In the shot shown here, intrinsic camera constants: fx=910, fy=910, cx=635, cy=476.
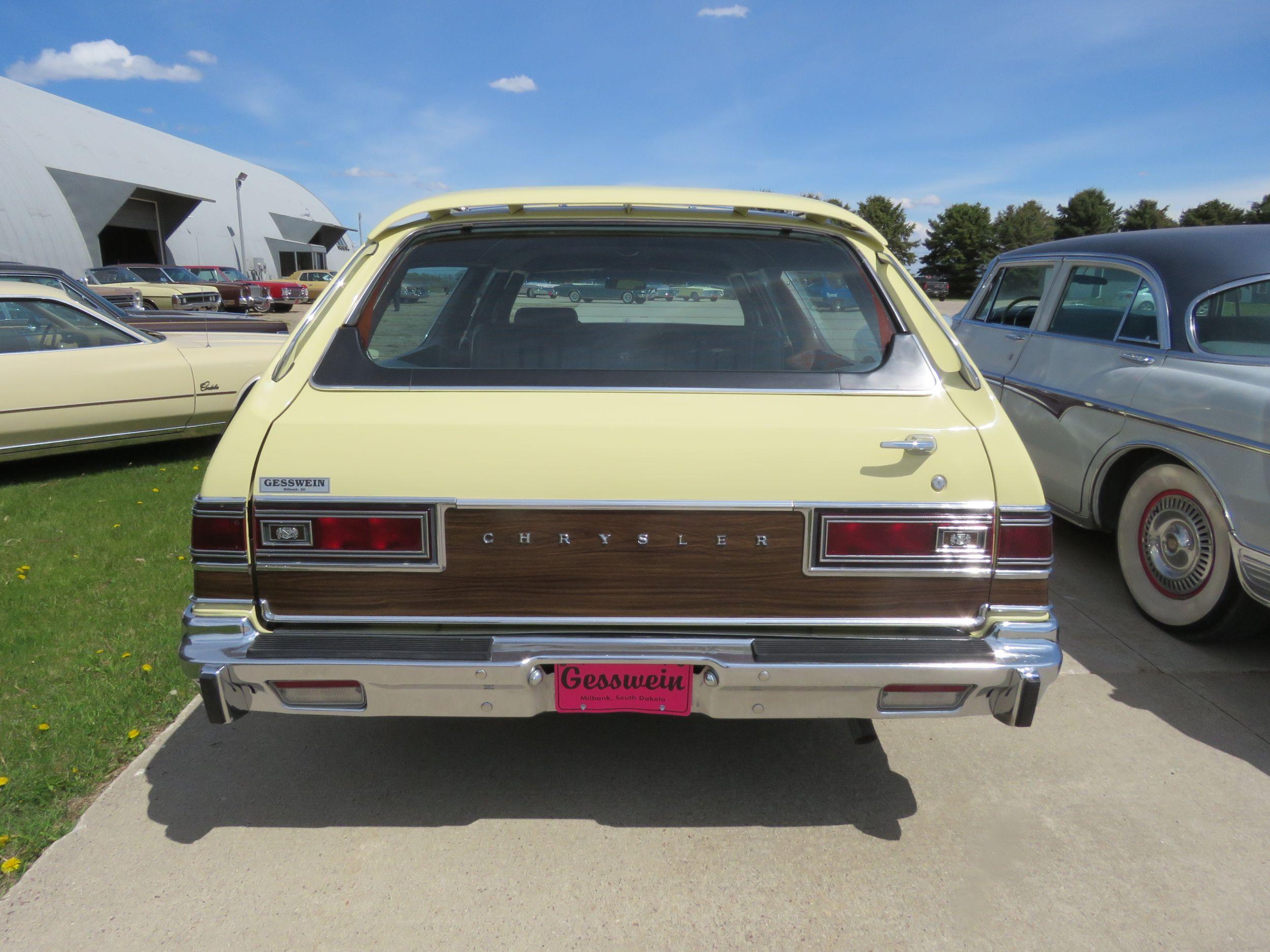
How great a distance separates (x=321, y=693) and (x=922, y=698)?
1505 millimetres

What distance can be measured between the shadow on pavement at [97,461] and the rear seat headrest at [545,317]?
5.66 m

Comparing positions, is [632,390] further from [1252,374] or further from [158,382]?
[158,382]

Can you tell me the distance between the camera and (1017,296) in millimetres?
5895

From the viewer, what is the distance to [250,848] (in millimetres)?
2586

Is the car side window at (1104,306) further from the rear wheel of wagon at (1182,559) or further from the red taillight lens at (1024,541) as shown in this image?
the red taillight lens at (1024,541)

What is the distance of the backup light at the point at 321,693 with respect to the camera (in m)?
2.24

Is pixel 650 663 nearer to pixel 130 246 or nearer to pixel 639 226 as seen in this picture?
pixel 639 226

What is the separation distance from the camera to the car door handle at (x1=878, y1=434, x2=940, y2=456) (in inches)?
88.0

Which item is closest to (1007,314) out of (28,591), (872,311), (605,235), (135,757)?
(872,311)

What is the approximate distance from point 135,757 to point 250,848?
79cm

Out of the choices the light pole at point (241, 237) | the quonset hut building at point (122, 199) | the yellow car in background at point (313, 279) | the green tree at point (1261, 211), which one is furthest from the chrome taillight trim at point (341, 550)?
the green tree at point (1261, 211)

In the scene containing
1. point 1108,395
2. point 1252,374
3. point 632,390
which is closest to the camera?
point 632,390

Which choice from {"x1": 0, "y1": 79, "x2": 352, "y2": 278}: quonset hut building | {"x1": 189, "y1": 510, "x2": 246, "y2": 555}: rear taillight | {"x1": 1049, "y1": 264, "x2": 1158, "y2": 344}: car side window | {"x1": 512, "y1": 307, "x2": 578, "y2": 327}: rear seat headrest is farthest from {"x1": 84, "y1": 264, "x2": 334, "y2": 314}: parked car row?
{"x1": 189, "y1": 510, "x2": 246, "y2": 555}: rear taillight

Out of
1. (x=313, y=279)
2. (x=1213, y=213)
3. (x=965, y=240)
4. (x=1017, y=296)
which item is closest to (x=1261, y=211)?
(x=1213, y=213)
